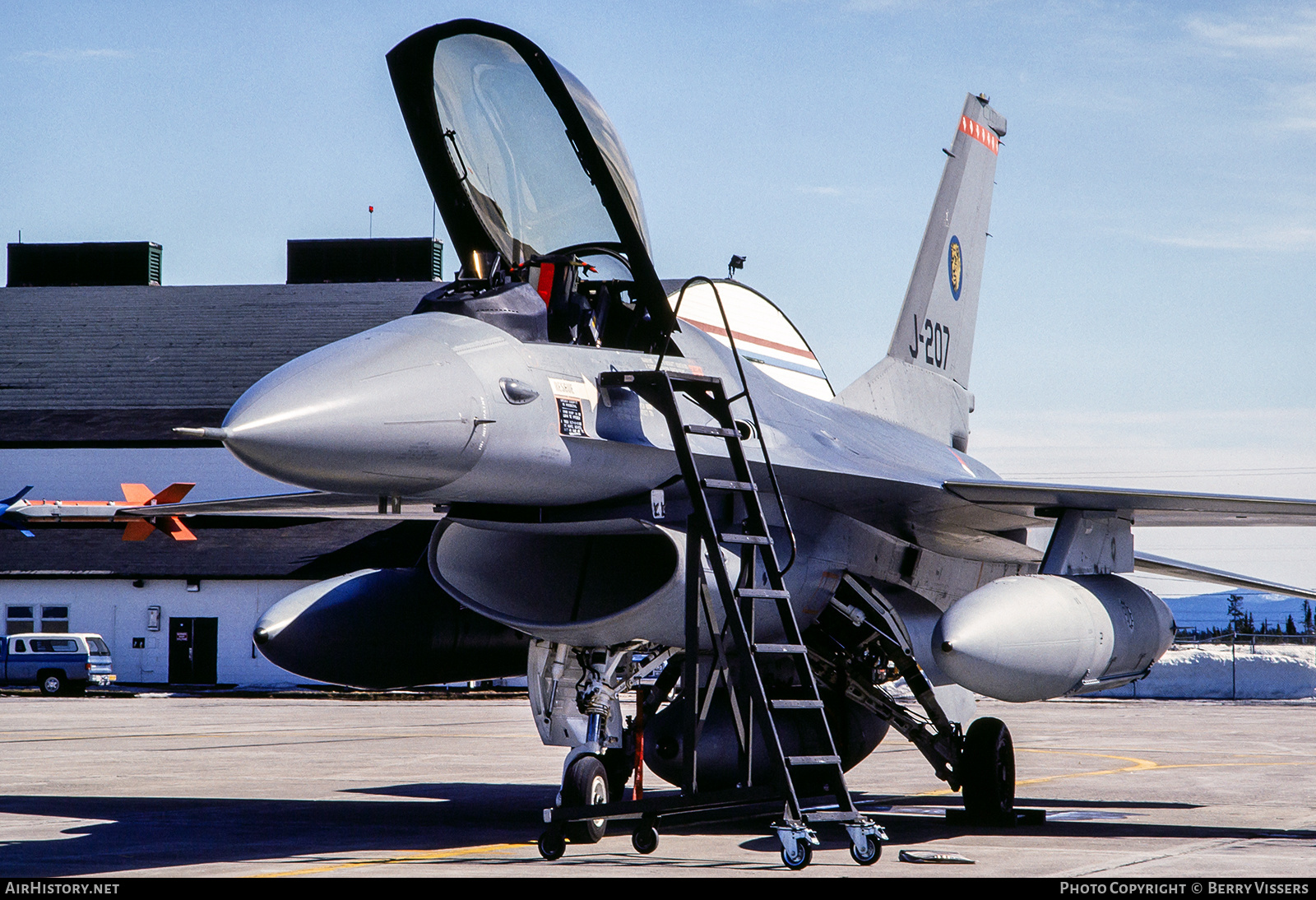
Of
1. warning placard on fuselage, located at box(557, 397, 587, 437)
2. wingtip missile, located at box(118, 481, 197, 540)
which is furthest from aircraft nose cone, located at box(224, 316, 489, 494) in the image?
wingtip missile, located at box(118, 481, 197, 540)

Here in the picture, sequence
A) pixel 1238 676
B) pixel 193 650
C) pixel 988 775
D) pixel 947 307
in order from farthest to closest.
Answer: pixel 193 650
pixel 1238 676
pixel 947 307
pixel 988 775

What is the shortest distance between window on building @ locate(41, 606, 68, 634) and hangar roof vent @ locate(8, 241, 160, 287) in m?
17.6

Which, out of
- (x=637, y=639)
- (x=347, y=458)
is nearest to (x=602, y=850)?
(x=637, y=639)

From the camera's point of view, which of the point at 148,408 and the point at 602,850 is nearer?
the point at 602,850

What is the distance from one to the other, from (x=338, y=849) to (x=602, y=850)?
157cm

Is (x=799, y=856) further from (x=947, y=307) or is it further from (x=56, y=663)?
(x=56, y=663)

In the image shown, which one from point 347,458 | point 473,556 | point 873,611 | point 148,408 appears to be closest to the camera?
point 347,458

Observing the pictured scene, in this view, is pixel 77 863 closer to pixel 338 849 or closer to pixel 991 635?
pixel 338 849

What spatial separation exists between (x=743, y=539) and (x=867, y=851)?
5.78 ft

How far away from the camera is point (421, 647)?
1010cm

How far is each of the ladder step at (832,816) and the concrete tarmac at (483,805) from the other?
33 centimetres

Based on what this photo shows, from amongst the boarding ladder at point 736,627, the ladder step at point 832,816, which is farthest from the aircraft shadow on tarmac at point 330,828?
the ladder step at point 832,816

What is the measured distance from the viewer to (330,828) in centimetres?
981

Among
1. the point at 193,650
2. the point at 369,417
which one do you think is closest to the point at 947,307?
the point at 369,417
